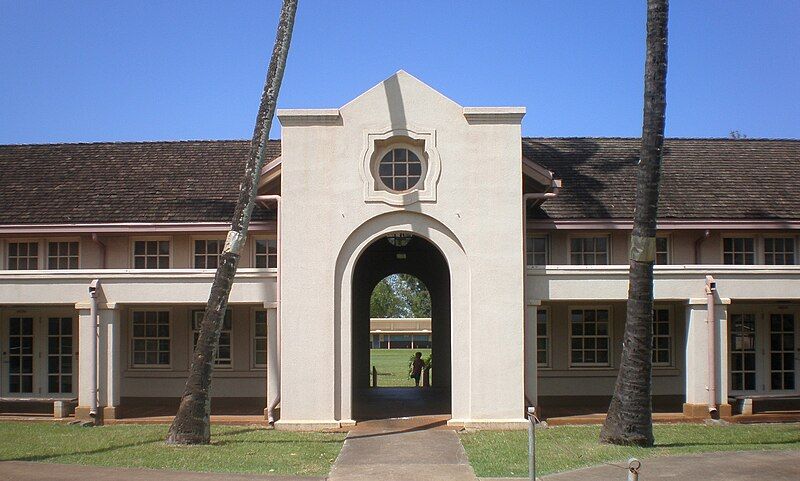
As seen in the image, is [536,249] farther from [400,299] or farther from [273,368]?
[400,299]

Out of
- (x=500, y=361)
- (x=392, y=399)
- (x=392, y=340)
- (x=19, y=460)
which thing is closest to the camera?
(x=19, y=460)

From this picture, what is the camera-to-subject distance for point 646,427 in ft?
46.5

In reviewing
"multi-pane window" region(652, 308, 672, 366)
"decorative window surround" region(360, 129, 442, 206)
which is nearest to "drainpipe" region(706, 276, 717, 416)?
"multi-pane window" region(652, 308, 672, 366)

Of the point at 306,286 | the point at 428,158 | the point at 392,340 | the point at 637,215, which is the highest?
the point at 428,158

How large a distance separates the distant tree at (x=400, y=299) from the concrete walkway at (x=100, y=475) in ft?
195

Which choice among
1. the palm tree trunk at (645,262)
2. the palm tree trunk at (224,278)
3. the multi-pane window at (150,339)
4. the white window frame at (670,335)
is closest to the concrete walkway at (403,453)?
the palm tree trunk at (224,278)

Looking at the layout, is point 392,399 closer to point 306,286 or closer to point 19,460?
point 306,286

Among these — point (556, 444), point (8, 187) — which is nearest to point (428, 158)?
point (556, 444)

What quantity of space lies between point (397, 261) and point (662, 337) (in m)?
7.50

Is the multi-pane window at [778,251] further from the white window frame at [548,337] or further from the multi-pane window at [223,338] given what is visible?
the multi-pane window at [223,338]

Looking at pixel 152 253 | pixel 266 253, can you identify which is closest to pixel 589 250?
pixel 266 253

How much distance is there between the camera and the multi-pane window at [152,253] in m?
20.7

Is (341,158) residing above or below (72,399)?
above

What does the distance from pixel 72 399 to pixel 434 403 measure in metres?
8.35
